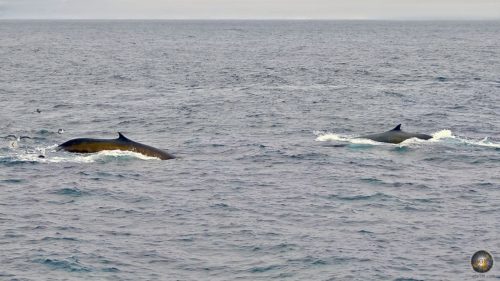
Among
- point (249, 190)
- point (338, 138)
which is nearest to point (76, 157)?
point (249, 190)

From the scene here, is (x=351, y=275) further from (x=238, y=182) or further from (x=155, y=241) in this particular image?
(x=238, y=182)

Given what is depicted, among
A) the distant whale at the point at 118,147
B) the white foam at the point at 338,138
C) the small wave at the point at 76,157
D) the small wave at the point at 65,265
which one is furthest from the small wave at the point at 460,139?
the small wave at the point at 65,265

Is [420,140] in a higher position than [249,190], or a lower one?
higher

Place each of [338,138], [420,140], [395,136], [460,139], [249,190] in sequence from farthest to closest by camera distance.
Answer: [338,138] → [460,139] → [420,140] → [395,136] → [249,190]

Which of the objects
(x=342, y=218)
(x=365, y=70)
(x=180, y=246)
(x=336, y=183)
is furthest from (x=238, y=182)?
(x=365, y=70)

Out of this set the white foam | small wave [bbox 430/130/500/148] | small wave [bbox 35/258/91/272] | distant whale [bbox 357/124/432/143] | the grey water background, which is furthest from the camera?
small wave [bbox 430/130/500/148]

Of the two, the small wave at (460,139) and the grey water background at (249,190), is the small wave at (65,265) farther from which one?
the small wave at (460,139)

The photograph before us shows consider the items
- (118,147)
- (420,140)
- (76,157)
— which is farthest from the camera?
(420,140)

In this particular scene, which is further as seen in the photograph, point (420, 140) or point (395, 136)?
point (420, 140)

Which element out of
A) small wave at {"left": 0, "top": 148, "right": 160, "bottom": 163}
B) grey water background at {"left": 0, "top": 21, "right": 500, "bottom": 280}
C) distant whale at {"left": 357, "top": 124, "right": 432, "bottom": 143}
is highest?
distant whale at {"left": 357, "top": 124, "right": 432, "bottom": 143}

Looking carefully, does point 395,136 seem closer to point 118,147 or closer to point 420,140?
point 420,140

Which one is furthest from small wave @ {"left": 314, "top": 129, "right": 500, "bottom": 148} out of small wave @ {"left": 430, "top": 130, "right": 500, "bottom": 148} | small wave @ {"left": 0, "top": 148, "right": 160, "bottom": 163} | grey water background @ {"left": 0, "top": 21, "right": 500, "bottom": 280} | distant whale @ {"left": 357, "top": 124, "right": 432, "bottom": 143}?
small wave @ {"left": 0, "top": 148, "right": 160, "bottom": 163}

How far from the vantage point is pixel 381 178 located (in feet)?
144

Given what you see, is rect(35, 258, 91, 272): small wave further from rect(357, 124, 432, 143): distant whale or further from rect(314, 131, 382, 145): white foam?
rect(357, 124, 432, 143): distant whale
